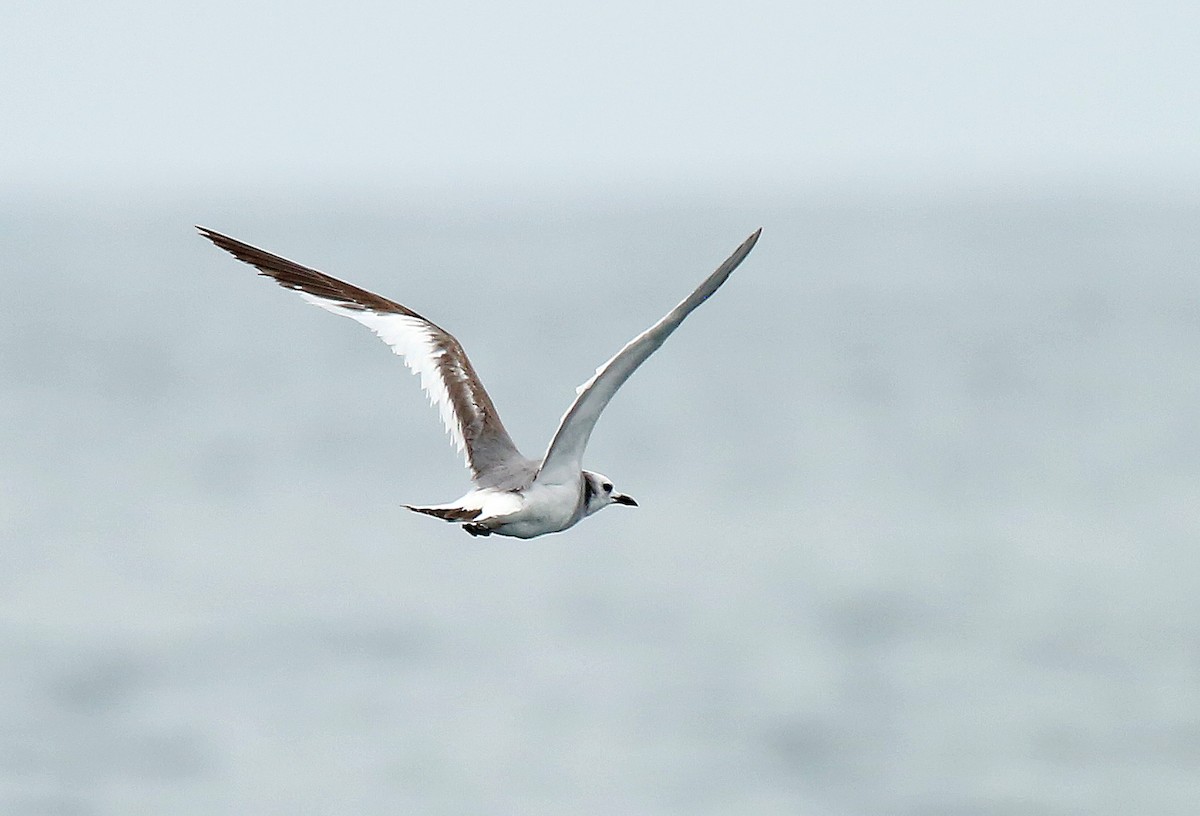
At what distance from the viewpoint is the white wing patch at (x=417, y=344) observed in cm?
1253

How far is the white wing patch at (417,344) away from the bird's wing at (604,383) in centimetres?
123

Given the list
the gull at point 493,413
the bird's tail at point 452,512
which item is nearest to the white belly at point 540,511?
the gull at point 493,413

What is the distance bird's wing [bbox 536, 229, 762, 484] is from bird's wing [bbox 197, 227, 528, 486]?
2.12ft

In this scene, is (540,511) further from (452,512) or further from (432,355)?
(432,355)

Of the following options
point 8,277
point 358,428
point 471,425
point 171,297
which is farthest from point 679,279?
point 471,425

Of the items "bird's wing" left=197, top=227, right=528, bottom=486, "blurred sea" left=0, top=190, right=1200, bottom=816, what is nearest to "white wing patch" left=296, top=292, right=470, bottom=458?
"bird's wing" left=197, top=227, right=528, bottom=486

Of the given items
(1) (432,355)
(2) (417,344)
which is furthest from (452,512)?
(2) (417,344)

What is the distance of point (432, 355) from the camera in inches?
505

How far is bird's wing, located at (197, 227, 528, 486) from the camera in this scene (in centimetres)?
1230

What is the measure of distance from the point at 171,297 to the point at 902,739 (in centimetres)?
9734

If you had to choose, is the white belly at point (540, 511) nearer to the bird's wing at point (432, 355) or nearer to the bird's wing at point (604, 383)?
the bird's wing at point (604, 383)

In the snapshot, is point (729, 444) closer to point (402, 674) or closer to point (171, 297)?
point (402, 674)

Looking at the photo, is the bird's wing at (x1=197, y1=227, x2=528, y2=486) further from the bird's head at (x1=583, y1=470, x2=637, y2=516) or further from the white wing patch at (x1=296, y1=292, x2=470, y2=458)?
the bird's head at (x1=583, y1=470, x2=637, y2=516)

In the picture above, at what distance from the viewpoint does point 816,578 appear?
32656 mm
